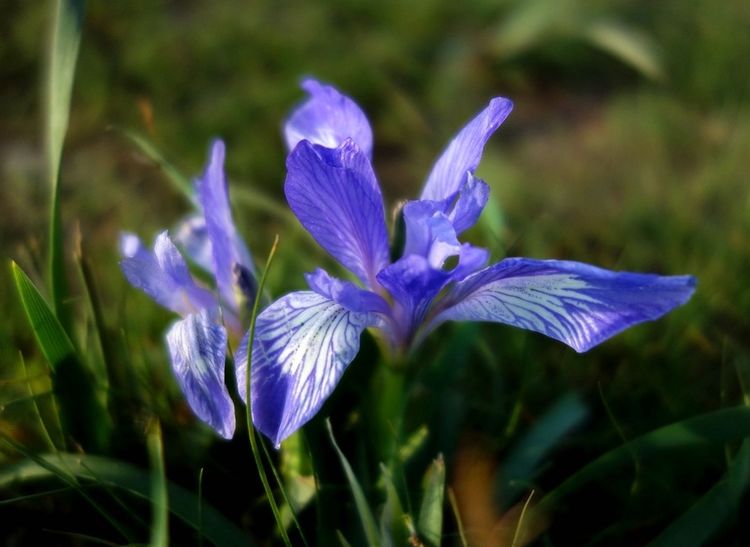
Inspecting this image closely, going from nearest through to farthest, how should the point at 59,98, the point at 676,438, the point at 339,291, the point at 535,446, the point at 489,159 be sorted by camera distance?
the point at 339,291 → the point at 676,438 → the point at 59,98 → the point at 535,446 → the point at 489,159

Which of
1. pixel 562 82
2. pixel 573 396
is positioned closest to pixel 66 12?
pixel 573 396

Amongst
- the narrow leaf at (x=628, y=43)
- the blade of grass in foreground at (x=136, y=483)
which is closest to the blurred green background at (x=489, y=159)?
the narrow leaf at (x=628, y=43)

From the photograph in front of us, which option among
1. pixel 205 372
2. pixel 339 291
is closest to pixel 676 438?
pixel 339 291

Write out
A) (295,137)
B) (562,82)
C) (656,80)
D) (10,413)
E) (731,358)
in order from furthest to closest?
(562,82)
(656,80)
(731,358)
(10,413)
(295,137)

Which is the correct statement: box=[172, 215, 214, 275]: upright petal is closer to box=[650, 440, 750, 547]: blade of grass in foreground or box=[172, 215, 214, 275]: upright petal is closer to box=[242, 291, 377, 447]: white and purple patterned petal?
box=[242, 291, 377, 447]: white and purple patterned petal

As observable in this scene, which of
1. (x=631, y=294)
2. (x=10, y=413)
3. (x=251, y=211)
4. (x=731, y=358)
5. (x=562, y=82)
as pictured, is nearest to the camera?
(x=631, y=294)

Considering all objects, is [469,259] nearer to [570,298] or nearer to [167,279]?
[570,298]

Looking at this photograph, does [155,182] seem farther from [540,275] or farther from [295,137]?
[540,275]

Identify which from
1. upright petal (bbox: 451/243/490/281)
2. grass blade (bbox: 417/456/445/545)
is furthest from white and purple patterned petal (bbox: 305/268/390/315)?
grass blade (bbox: 417/456/445/545)
